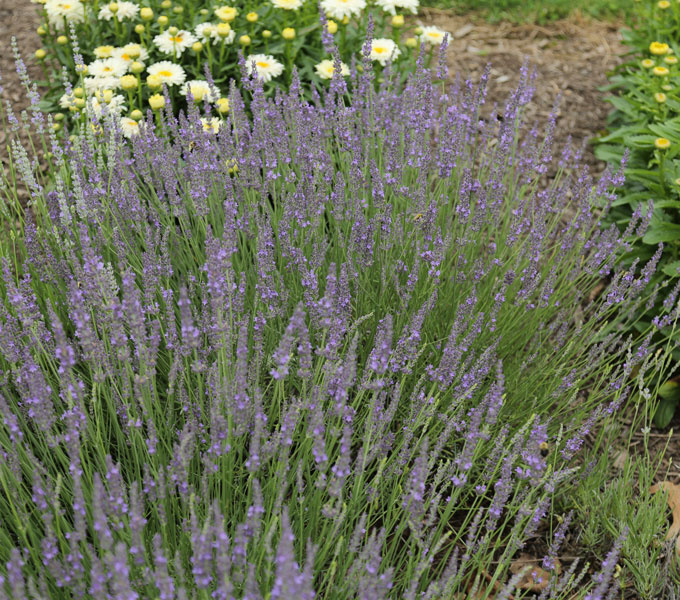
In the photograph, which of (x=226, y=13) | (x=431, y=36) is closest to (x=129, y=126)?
(x=226, y=13)

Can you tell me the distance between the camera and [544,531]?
2.55 metres

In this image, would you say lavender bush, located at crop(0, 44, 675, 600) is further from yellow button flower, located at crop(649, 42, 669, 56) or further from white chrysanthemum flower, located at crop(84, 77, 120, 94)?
yellow button flower, located at crop(649, 42, 669, 56)

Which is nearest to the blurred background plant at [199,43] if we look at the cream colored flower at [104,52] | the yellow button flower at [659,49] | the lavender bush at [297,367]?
the cream colored flower at [104,52]

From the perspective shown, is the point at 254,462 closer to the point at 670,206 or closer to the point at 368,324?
the point at 368,324

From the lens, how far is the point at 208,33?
368 centimetres

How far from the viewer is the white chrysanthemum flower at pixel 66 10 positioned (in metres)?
4.03

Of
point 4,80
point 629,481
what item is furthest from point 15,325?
point 4,80

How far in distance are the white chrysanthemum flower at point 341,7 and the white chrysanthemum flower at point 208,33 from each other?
1.88ft

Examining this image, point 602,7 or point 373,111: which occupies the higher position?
point 373,111

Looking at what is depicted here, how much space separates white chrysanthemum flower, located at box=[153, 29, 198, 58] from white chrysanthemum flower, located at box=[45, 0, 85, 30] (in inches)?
26.4

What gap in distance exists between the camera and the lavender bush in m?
1.65

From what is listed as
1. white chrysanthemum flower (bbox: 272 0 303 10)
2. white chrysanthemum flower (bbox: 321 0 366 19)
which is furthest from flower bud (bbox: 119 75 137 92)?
white chrysanthemum flower (bbox: 321 0 366 19)

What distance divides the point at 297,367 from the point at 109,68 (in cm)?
220

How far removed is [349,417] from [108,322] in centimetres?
75
